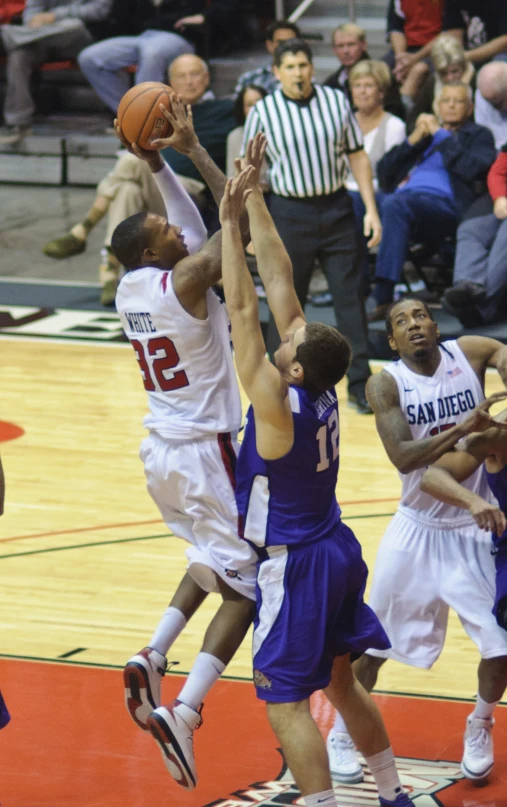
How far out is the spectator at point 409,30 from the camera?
1236 cm

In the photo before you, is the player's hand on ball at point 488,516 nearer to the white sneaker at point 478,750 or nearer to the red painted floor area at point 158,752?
the white sneaker at point 478,750

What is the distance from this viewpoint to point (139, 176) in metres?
11.0

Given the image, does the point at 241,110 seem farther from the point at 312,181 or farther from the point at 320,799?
the point at 320,799

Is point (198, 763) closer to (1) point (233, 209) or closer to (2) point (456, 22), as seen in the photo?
(1) point (233, 209)

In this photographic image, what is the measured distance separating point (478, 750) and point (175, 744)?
98cm

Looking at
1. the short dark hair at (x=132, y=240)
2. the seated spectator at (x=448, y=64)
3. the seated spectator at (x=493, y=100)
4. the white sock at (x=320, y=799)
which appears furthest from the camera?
the seated spectator at (x=448, y=64)

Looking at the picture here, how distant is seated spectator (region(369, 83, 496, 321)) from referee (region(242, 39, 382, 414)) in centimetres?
130

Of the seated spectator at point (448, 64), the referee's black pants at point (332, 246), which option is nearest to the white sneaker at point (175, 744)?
the referee's black pants at point (332, 246)

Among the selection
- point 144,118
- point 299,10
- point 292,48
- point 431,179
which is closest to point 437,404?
point 144,118

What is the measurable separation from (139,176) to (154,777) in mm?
7176

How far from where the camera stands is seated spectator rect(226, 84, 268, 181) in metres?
10.8

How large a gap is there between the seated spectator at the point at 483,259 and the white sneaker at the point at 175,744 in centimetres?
606

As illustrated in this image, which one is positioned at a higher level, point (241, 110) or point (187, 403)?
point (187, 403)

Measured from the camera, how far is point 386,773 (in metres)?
4.17
